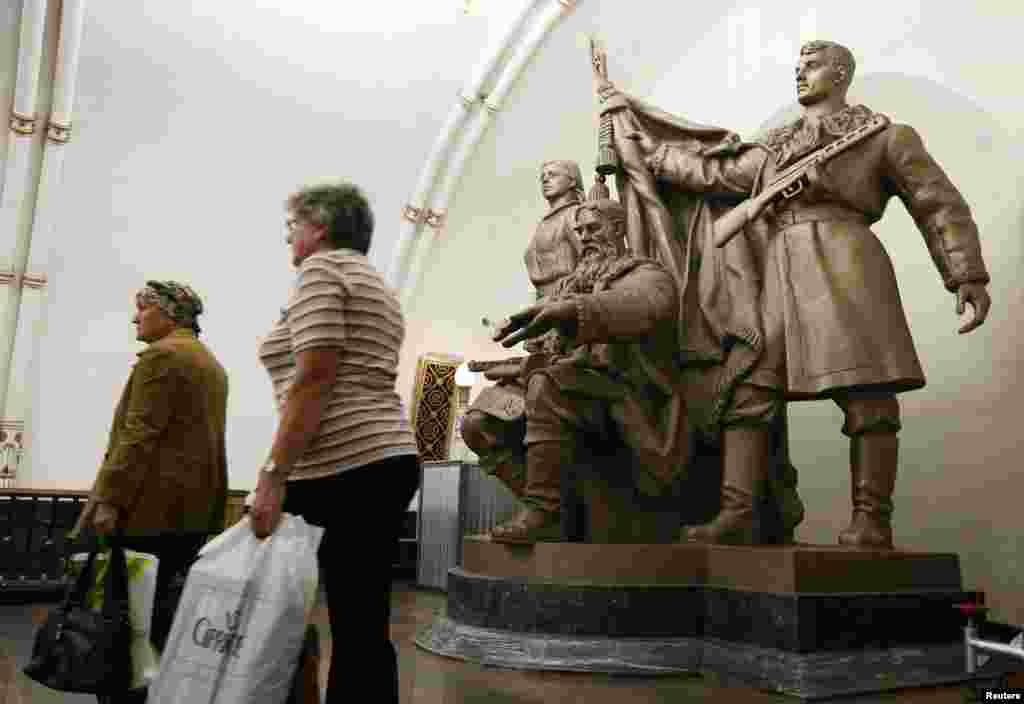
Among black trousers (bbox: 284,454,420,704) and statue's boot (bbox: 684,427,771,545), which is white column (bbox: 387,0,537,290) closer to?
statue's boot (bbox: 684,427,771,545)

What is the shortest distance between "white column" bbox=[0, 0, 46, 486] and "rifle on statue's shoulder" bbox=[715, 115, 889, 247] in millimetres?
5607

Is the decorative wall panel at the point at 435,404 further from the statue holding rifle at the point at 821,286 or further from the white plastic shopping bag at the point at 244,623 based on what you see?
the white plastic shopping bag at the point at 244,623

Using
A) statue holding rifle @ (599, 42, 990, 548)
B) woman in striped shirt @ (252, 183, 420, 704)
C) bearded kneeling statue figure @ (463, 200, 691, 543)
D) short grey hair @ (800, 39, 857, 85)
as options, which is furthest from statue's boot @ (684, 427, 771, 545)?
woman in striped shirt @ (252, 183, 420, 704)

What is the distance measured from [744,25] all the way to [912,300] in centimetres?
299

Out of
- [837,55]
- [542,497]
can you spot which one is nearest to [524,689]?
[542,497]

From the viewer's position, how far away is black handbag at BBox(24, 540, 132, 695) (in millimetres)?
2051

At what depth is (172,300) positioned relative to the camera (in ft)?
9.03

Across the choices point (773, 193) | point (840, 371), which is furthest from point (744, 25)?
point (840, 371)

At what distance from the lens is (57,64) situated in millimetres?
6613

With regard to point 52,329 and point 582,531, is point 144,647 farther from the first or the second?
point 52,329

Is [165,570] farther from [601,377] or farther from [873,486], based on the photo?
[873,486]

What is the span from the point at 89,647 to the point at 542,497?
166 centimetres

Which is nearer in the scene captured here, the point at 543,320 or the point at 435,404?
the point at 543,320

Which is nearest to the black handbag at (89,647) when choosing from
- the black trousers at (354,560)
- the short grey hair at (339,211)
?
the black trousers at (354,560)
